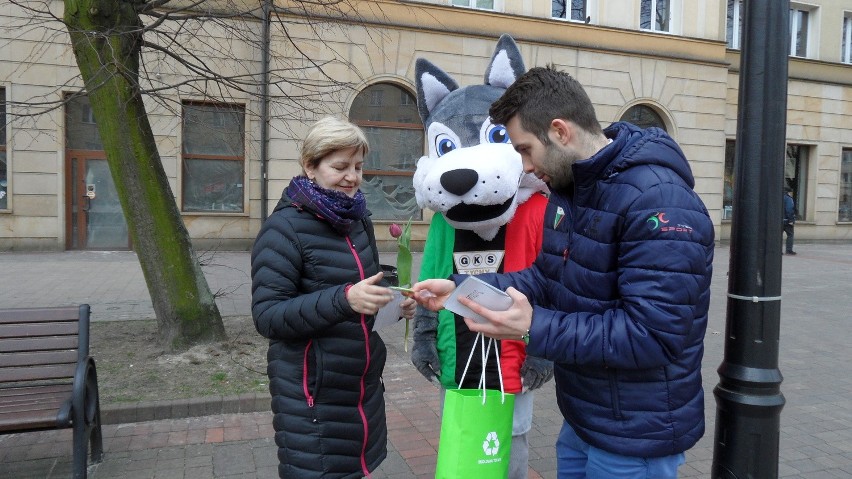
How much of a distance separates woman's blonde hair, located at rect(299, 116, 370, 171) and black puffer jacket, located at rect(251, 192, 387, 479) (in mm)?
207

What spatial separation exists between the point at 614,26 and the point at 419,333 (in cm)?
1546

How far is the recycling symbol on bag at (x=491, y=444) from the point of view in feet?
6.94

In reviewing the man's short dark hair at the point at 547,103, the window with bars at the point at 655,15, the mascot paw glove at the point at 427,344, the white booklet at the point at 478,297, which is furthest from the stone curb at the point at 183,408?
the window with bars at the point at 655,15

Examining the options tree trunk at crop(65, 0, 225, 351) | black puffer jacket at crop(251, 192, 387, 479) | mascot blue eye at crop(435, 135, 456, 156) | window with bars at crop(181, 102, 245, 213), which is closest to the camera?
black puffer jacket at crop(251, 192, 387, 479)

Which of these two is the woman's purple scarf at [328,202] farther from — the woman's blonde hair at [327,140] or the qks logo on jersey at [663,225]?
the qks logo on jersey at [663,225]

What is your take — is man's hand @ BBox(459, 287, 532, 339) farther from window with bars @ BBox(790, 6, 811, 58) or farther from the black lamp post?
window with bars @ BBox(790, 6, 811, 58)

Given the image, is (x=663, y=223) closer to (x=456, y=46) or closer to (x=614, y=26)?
(x=456, y=46)

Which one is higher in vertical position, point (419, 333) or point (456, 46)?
point (456, 46)

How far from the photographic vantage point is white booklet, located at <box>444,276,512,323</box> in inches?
75.4

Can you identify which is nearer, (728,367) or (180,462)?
(728,367)

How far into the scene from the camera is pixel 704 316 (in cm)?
195

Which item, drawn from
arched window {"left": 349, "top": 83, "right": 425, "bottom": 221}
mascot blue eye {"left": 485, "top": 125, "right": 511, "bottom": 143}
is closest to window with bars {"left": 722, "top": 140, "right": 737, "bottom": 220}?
arched window {"left": 349, "top": 83, "right": 425, "bottom": 221}

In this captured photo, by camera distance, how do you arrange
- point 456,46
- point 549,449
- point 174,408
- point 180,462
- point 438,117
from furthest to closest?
point 456,46 → point 174,408 → point 549,449 → point 180,462 → point 438,117

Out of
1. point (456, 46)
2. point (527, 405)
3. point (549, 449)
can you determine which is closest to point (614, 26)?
point (456, 46)
